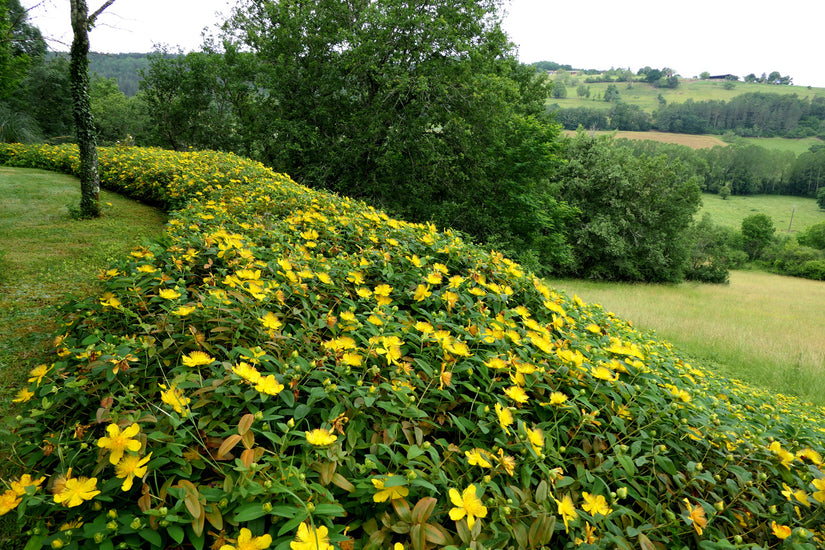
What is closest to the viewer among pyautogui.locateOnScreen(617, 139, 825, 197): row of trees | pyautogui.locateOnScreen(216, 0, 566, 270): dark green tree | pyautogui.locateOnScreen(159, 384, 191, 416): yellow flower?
pyautogui.locateOnScreen(159, 384, 191, 416): yellow flower

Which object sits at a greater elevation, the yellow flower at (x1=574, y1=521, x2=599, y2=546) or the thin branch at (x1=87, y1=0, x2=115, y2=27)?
the thin branch at (x1=87, y1=0, x2=115, y2=27)

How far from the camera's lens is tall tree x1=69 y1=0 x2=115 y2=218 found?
5.27m

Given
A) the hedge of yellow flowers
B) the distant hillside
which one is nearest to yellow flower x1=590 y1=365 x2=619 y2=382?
the hedge of yellow flowers

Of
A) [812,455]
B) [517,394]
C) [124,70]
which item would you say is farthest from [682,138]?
[124,70]

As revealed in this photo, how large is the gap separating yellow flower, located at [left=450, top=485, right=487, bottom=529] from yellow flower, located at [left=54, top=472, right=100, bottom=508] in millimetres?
848

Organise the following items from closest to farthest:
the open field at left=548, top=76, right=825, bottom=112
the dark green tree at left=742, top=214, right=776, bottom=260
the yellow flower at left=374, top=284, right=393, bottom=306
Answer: the yellow flower at left=374, top=284, right=393, bottom=306 < the dark green tree at left=742, top=214, right=776, bottom=260 < the open field at left=548, top=76, right=825, bottom=112

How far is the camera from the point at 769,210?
150 ft

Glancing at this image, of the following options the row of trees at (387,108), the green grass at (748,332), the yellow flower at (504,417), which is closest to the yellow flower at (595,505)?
the yellow flower at (504,417)

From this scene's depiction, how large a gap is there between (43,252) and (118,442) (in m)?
4.92

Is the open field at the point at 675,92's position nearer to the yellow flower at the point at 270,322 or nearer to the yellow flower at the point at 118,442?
the yellow flower at the point at 270,322

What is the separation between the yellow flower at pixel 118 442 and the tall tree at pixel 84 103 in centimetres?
660

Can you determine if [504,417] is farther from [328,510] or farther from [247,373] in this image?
[247,373]

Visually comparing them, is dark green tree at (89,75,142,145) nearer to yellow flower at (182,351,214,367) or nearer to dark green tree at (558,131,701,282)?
dark green tree at (558,131,701,282)

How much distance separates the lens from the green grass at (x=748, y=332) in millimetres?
5953
